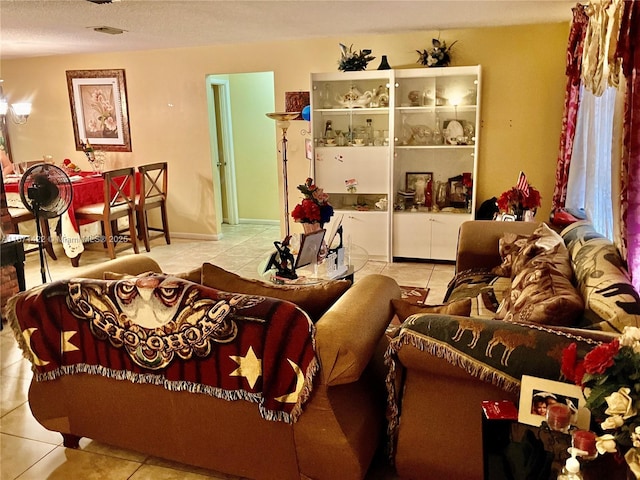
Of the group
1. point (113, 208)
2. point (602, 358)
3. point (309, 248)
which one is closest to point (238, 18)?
point (309, 248)

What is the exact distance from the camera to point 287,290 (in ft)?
6.64

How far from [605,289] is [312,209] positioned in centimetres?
186

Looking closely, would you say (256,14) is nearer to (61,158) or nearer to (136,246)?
(136,246)

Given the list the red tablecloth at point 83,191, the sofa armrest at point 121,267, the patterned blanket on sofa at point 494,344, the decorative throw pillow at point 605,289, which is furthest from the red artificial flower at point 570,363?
the red tablecloth at point 83,191

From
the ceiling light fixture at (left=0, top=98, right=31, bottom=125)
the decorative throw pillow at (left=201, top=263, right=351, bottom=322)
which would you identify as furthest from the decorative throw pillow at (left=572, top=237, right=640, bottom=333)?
the ceiling light fixture at (left=0, top=98, right=31, bottom=125)

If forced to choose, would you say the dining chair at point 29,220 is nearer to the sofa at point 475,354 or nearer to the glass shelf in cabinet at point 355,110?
the glass shelf in cabinet at point 355,110

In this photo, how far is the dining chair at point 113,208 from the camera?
531 centimetres

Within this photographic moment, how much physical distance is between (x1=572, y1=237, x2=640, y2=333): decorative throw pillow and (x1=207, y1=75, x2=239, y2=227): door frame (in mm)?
4539

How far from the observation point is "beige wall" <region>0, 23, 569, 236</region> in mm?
4844

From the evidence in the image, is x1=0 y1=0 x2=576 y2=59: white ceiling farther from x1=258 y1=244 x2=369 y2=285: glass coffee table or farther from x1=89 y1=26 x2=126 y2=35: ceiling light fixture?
x1=258 y1=244 x2=369 y2=285: glass coffee table

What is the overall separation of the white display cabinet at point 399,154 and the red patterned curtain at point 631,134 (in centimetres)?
255

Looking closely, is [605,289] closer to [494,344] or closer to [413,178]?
[494,344]

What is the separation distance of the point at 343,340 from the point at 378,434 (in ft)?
1.85

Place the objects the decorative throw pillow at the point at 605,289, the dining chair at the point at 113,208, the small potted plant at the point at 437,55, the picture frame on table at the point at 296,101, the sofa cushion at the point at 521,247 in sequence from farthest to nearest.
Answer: the picture frame on table at the point at 296,101
the dining chair at the point at 113,208
the small potted plant at the point at 437,55
the sofa cushion at the point at 521,247
the decorative throw pillow at the point at 605,289
